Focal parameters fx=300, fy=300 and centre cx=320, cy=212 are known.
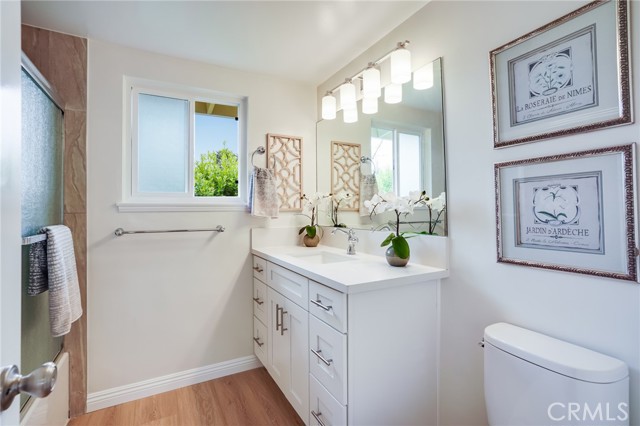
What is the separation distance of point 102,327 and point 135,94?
1.49 meters

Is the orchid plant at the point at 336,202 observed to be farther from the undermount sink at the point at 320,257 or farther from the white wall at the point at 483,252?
the white wall at the point at 483,252

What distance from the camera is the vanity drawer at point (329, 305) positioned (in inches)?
47.5

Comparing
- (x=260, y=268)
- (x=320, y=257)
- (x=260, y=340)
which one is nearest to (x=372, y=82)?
(x=320, y=257)

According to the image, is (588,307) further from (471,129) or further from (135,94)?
(135,94)

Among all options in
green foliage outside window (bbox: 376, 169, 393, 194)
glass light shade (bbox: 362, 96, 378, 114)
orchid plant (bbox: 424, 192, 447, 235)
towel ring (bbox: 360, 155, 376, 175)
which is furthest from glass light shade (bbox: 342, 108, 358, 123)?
orchid plant (bbox: 424, 192, 447, 235)

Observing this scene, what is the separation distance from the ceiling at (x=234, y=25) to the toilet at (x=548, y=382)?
5.32ft

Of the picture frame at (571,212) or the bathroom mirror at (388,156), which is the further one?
the bathroom mirror at (388,156)

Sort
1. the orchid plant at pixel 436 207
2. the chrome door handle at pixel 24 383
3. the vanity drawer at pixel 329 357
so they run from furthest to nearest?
the orchid plant at pixel 436 207 → the vanity drawer at pixel 329 357 → the chrome door handle at pixel 24 383

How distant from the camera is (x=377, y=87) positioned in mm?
1774

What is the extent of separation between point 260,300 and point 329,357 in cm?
92

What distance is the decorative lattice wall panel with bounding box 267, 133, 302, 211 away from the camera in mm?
2299

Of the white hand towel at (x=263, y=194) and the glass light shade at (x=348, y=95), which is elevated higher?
the glass light shade at (x=348, y=95)

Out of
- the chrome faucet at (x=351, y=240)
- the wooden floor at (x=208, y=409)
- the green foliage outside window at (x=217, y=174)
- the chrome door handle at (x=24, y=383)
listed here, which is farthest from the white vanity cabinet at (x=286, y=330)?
the chrome door handle at (x=24, y=383)

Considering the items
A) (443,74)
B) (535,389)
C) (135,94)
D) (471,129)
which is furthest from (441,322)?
(135,94)
